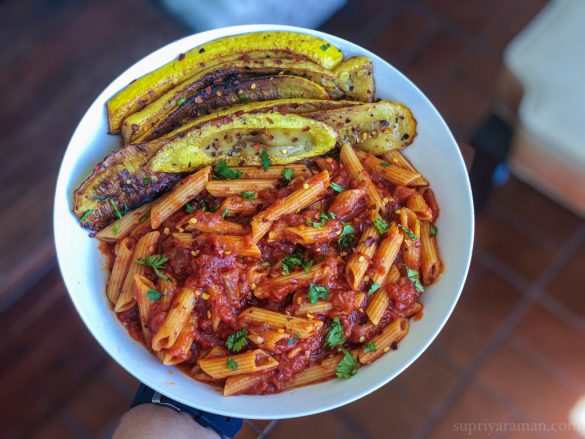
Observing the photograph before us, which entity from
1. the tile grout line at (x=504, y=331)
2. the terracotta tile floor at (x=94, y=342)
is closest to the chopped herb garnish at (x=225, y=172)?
the terracotta tile floor at (x=94, y=342)

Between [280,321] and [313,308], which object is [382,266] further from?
[280,321]

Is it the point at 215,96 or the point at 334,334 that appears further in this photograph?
the point at 215,96

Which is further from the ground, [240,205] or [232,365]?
[240,205]

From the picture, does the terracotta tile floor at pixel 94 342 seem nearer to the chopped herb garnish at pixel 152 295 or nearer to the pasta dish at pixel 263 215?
the pasta dish at pixel 263 215

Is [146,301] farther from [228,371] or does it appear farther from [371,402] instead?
[371,402]

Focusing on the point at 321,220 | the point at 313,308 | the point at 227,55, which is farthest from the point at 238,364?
the point at 227,55

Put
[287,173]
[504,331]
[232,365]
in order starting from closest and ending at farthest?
[232,365], [287,173], [504,331]
